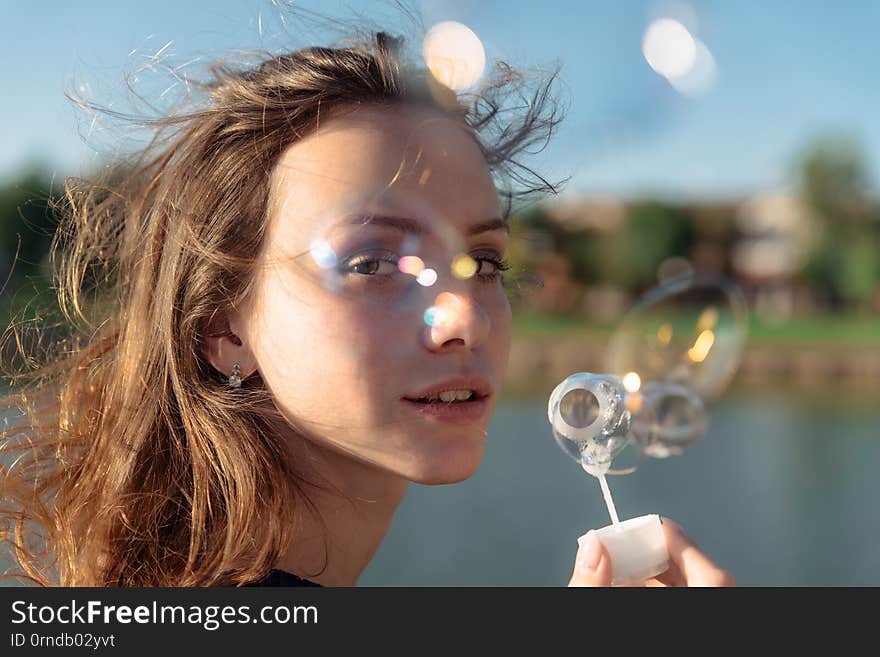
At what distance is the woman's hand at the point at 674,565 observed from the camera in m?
1.29


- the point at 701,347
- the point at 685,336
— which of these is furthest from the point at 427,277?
the point at 685,336

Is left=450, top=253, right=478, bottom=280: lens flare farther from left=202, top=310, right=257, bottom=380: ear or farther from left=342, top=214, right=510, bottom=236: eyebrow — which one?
left=202, top=310, right=257, bottom=380: ear

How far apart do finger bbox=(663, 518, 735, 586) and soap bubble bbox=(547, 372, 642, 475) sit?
0.22 metres

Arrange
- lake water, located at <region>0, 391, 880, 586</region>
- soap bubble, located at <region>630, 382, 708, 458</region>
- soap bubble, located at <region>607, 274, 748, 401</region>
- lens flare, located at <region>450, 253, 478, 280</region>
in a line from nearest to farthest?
lens flare, located at <region>450, 253, 478, 280</region> < soap bubble, located at <region>630, 382, 708, 458</region> < soap bubble, located at <region>607, 274, 748, 401</region> < lake water, located at <region>0, 391, 880, 586</region>

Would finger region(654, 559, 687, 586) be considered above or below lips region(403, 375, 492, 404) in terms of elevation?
below

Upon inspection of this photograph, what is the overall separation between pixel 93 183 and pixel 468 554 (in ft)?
29.6

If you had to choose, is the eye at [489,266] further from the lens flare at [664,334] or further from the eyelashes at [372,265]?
the lens flare at [664,334]

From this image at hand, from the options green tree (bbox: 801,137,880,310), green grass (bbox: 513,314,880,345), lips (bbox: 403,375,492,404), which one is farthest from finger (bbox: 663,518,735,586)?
green tree (bbox: 801,137,880,310)

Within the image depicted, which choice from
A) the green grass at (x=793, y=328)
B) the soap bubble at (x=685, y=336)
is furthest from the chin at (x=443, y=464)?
the green grass at (x=793, y=328)

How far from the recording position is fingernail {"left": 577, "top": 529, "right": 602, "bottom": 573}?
129cm

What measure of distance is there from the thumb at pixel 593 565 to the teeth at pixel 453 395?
0.26 m

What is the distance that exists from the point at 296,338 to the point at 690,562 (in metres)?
0.64

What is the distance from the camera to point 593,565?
129 cm

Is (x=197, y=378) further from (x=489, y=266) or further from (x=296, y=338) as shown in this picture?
(x=489, y=266)
